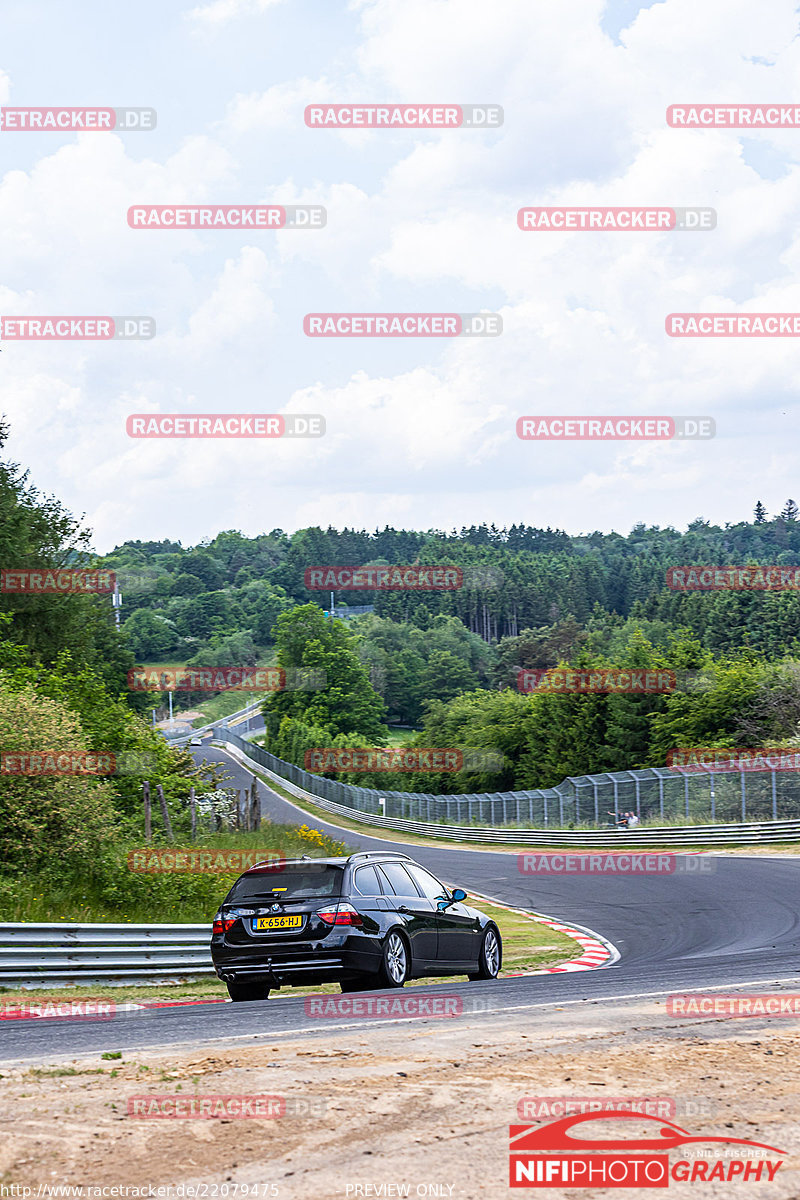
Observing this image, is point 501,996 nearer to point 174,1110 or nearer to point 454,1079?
point 454,1079

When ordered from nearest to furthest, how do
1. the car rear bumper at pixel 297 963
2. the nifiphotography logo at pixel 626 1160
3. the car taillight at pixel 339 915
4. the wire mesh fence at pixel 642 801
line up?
1. the nifiphotography logo at pixel 626 1160
2. the car rear bumper at pixel 297 963
3. the car taillight at pixel 339 915
4. the wire mesh fence at pixel 642 801

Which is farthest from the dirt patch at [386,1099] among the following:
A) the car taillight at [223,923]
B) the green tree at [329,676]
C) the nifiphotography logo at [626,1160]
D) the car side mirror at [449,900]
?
the green tree at [329,676]

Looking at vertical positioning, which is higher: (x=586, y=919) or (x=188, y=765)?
(x=188, y=765)

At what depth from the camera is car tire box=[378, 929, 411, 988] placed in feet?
35.9

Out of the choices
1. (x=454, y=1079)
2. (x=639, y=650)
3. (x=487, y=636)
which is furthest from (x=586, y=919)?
(x=487, y=636)

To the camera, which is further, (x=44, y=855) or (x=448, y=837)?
(x=448, y=837)

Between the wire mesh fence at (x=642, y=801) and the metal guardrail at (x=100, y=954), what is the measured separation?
24.7 metres

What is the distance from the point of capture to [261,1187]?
4.47 m

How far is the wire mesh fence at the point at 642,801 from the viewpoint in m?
34.8

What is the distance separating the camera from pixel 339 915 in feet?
35.0

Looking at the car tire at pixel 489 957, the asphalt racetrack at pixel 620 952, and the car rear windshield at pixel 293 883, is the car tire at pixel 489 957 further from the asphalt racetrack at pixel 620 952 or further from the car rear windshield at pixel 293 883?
the car rear windshield at pixel 293 883

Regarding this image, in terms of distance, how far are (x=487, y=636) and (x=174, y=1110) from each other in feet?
618

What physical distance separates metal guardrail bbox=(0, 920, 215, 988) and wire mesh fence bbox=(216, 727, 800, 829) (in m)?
24.7

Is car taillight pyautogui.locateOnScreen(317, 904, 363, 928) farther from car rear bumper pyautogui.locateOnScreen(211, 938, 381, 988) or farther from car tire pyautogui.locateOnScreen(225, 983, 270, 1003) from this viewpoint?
car tire pyautogui.locateOnScreen(225, 983, 270, 1003)
